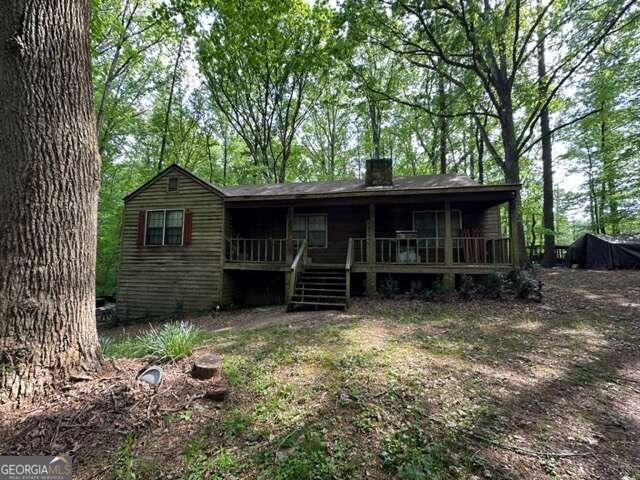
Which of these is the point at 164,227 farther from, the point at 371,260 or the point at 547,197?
the point at 547,197

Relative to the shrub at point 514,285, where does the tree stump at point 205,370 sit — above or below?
below

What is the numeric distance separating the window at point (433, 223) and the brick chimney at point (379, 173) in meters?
1.66

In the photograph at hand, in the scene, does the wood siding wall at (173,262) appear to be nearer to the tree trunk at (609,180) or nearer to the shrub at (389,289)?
the shrub at (389,289)

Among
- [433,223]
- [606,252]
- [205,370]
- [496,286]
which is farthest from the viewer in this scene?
[606,252]

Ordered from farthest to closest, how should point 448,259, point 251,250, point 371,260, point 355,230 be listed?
point 355,230 < point 251,250 < point 371,260 < point 448,259

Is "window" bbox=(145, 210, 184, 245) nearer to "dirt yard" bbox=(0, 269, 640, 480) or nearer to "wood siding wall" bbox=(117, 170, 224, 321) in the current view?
"wood siding wall" bbox=(117, 170, 224, 321)

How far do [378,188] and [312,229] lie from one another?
310 centimetres

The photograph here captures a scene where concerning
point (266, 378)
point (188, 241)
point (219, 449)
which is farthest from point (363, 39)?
point (219, 449)

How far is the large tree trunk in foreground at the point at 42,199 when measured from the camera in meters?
2.68

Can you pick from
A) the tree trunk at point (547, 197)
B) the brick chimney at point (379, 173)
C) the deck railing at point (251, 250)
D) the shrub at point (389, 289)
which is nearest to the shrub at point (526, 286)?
the shrub at point (389, 289)

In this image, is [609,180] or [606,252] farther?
[609,180]

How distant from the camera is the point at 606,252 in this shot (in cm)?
1373

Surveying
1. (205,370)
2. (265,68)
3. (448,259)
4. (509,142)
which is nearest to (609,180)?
(509,142)

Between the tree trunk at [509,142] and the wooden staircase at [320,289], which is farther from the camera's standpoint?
the tree trunk at [509,142]
